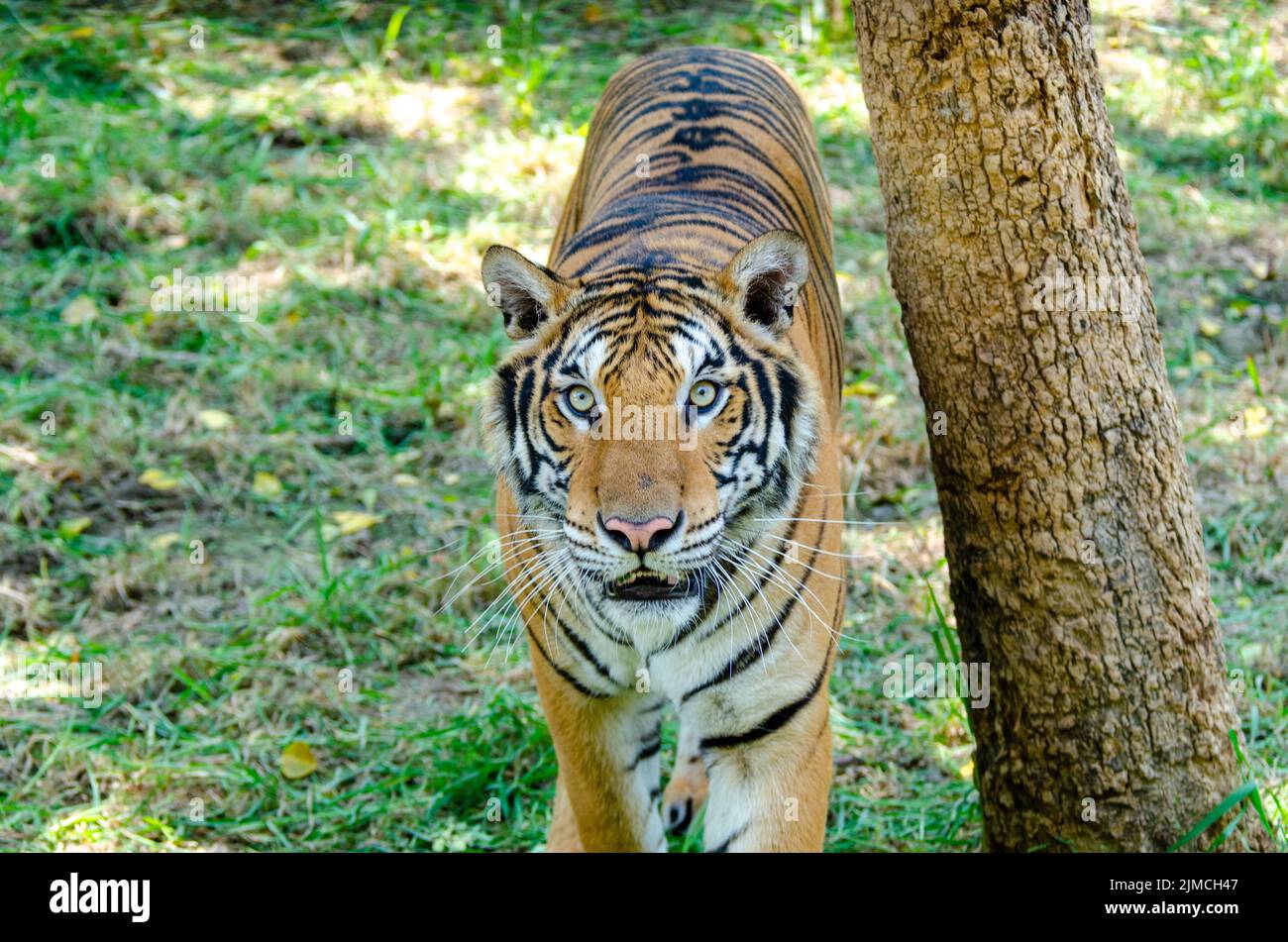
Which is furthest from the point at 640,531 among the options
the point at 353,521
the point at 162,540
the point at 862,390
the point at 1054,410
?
the point at 862,390

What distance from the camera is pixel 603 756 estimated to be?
3162 mm

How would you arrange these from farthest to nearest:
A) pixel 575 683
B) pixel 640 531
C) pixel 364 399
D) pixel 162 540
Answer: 1. pixel 364 399
2. pixel 162 540
3. pixel 575 683
4. pixel 640 531

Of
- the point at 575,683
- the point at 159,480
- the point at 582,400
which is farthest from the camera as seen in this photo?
the point at 159,480

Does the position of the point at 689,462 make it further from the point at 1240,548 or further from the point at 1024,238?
the point at 1240,548

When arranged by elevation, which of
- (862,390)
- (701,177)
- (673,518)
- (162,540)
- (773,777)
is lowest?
(773,777)

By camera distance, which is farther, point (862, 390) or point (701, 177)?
point (862, 390)

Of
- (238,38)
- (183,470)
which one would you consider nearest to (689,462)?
(183,470)

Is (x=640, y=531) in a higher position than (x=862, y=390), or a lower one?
lower

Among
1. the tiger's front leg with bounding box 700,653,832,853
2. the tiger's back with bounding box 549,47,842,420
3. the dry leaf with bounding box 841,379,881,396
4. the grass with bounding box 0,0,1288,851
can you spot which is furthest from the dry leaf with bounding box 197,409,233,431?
the tiger's front leg with bounding box 700,653,832,853

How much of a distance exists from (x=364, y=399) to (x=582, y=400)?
117 inches

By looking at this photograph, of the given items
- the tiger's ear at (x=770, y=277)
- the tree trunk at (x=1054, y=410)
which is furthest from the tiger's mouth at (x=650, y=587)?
the tree trunk at (x=1054, y=410)

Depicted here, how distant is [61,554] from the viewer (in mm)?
4715

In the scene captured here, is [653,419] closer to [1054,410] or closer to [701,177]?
[1054,410]

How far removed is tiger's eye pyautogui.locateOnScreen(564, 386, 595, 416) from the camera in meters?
2.80
